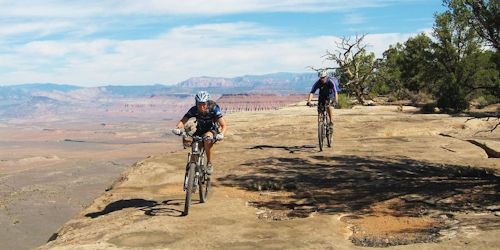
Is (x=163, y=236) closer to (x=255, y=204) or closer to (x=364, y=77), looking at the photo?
(x=255, y=204)

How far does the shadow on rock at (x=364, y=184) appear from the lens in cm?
969

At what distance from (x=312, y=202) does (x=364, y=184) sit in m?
2.04

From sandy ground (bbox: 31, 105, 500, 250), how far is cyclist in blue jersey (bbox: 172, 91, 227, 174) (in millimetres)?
1416

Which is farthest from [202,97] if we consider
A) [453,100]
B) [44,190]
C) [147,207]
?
[44,190]

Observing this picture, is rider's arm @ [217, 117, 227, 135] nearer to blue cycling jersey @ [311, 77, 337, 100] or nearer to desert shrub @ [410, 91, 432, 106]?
blue cycling jersey @ [311, 77, 337, 100]

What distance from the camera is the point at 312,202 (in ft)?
33.6

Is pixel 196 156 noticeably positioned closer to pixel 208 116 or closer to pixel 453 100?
pixel 208 116

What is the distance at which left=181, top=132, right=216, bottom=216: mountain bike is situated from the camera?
9.30 m

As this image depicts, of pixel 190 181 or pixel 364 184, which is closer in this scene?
pixel 190 181

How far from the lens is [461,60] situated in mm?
41219

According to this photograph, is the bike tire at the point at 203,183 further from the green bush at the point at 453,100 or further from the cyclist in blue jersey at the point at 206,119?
the green bush at the point at 453,100

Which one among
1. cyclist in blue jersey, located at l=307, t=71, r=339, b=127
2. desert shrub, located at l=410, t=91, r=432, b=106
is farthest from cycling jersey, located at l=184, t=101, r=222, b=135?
desert shrub, located at l=410, t=91, r=432, b=106

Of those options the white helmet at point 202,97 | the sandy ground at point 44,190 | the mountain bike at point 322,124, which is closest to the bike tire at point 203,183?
the white helmet at point 202,97

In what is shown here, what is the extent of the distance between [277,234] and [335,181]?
4.48m
